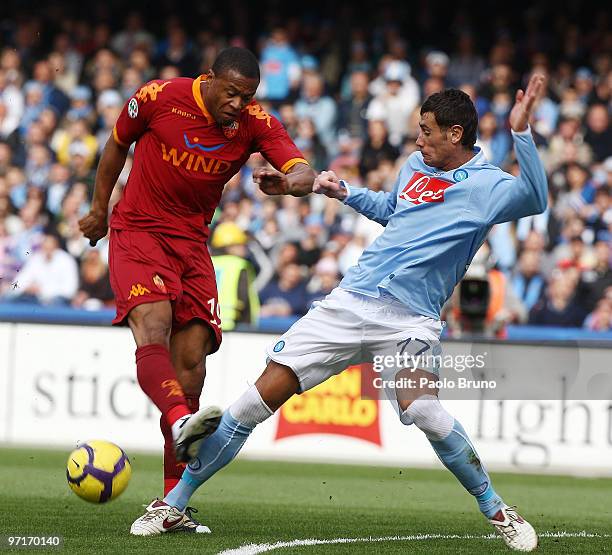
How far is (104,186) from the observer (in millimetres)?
7344

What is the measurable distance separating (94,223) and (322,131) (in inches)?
426

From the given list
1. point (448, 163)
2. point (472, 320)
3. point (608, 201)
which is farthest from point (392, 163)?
point (448, 163)

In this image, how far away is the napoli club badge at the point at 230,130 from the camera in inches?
280

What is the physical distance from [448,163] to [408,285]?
2.25ft

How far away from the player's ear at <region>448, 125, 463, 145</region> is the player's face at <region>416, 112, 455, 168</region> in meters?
0.01

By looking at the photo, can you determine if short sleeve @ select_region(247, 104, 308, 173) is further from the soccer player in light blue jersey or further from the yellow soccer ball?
the yellow soccer ball

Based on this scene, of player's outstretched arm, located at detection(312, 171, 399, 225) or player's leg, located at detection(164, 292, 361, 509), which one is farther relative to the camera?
player's outstretched arm, located at detection(312, 171, 399, 225)

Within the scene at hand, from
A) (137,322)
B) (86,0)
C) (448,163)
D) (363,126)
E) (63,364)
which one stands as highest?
(86,0)

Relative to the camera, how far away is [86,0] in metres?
20.8

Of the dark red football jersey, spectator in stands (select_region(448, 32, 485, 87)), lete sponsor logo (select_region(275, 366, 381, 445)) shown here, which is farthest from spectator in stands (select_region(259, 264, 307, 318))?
the dark red football jersey

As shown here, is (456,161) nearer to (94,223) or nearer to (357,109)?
(94,223)

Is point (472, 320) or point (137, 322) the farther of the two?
point (472, 320)

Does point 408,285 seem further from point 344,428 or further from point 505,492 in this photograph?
point 344,428

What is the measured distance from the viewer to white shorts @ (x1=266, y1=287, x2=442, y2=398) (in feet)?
21.5
